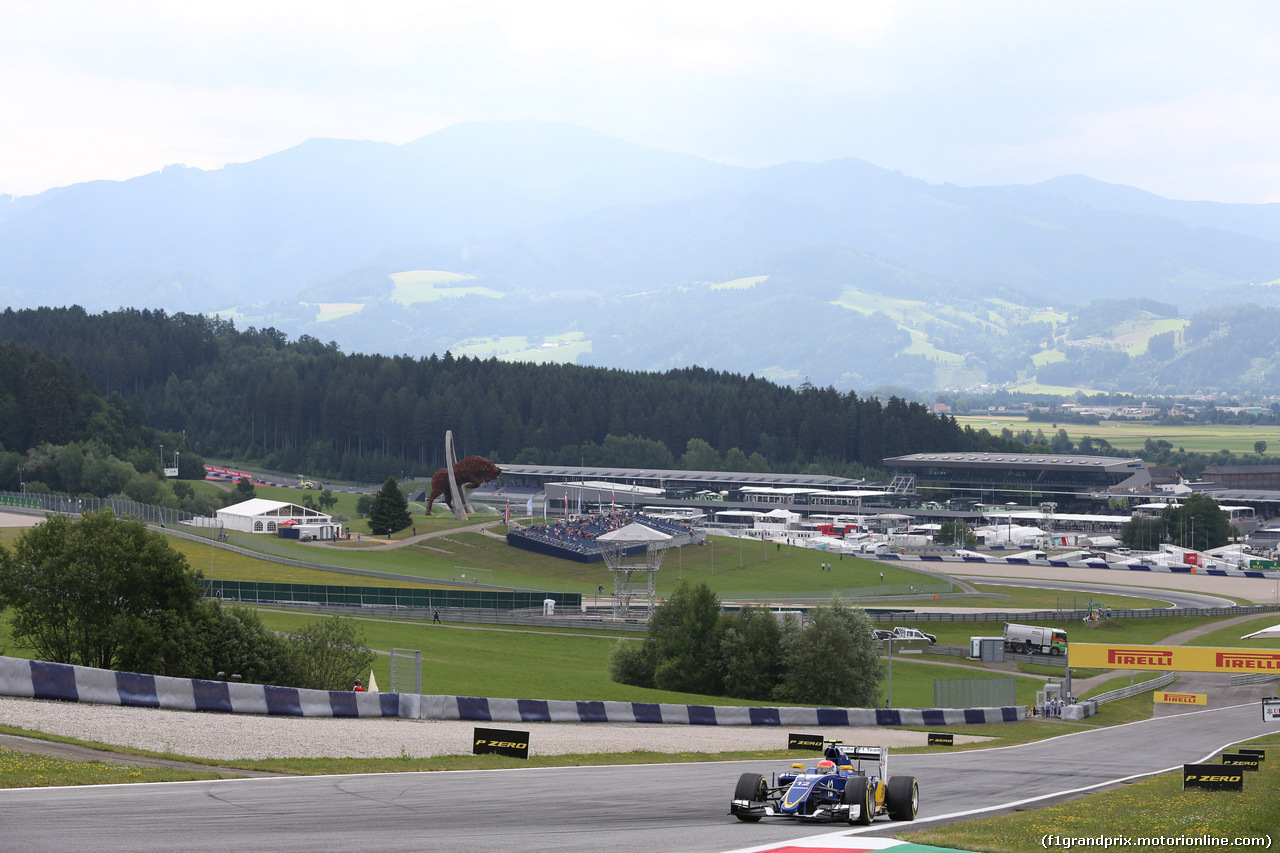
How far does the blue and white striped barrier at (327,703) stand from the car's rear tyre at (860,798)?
60.2 feet

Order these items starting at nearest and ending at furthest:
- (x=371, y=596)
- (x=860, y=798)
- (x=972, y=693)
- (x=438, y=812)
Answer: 1. (x=438, y=812)
2. (x=860, y=798)
3. (x=972, y=693)
4. (x=371, y=596)

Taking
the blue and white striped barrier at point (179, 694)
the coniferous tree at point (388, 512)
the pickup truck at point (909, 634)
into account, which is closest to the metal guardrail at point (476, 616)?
the pickup truck at point (909, 634)

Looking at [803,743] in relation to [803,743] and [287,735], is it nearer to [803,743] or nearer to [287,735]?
[803,743]

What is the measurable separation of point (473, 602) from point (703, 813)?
61856 mm

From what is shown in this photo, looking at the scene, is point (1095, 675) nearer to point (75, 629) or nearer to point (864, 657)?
point (864, 657)

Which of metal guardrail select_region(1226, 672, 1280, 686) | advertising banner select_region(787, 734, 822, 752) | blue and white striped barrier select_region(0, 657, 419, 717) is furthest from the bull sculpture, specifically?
advertising banner select_region(787, 734, 822, 752)

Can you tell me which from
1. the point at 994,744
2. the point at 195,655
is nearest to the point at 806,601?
the point at 994,744

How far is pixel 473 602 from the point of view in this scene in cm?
8194

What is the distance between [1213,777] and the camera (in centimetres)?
2981

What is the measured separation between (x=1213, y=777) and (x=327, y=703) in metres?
25.0

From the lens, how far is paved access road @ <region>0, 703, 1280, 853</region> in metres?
16.8

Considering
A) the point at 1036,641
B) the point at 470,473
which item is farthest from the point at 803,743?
the point at 470,473

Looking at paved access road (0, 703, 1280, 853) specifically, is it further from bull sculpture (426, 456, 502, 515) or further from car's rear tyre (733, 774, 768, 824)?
bull sculpture (426, 456, 502, 515)

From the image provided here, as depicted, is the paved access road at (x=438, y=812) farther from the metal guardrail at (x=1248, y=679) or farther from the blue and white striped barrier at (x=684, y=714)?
the metal guardrail at (x=1248, y=679)
